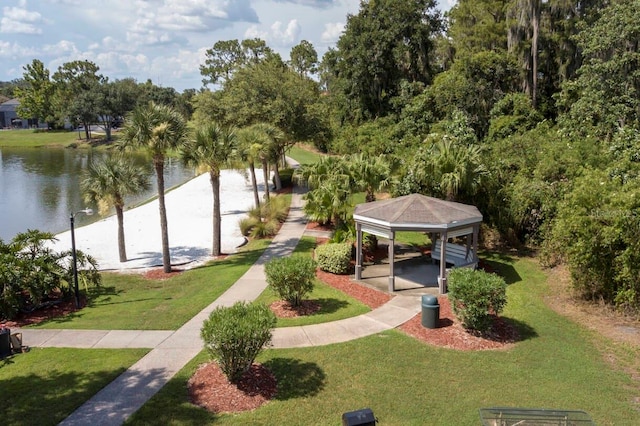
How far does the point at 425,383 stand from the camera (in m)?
9.52

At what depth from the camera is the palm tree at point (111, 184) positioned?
20.1 m

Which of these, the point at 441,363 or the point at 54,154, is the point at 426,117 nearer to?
the point at 441,363

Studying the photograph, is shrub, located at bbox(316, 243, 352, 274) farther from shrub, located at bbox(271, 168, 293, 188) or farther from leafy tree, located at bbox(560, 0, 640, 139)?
shrub, located at bbox(271, 168, 293, 188)

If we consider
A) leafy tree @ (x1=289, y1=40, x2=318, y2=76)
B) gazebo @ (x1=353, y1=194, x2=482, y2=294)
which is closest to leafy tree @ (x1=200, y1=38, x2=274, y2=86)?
leafy tree @ (x1=289, y1=40, x2=318, y2=76)

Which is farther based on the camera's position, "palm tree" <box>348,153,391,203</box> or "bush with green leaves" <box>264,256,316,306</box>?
"palm tree" <box>348,153,391,203</box>

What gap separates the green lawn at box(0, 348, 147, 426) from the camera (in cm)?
849

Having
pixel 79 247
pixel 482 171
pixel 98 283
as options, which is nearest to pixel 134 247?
pixel 79 247

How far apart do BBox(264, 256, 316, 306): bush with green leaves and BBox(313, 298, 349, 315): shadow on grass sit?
727 mm

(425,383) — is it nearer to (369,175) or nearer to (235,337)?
(235,337)

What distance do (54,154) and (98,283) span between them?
69049 mm

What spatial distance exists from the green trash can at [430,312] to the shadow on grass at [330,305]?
2.57m

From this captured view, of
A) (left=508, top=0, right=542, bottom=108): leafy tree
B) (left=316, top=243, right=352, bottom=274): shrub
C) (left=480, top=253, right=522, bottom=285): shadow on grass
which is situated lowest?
(left=480, top=253, right=522, bottom=285): shadow on grass

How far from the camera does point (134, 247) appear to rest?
23719 mm

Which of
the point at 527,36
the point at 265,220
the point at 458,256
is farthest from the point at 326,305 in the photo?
the point at 527,36
